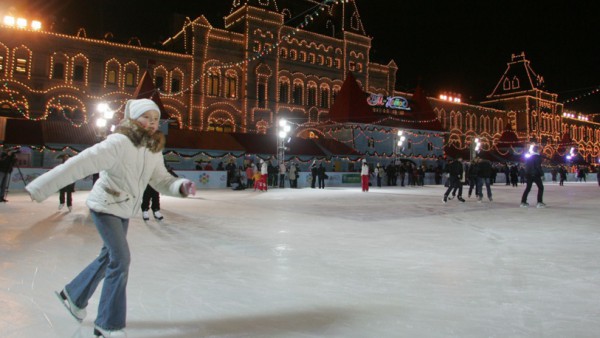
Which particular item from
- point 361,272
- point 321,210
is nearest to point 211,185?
point 321,210

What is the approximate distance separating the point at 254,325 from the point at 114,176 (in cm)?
122

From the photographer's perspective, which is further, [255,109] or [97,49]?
[255,109]

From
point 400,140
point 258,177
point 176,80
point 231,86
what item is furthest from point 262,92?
point 258,177

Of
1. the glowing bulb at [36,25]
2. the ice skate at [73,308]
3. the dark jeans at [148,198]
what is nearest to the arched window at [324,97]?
the glowing bulb at [36,25]

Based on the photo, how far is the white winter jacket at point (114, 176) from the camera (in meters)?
2.34

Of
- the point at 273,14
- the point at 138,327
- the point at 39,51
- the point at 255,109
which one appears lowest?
the point at 138,327

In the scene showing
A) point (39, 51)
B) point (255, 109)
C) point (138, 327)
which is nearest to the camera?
point (138, 327)

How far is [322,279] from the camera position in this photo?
13.1 ft

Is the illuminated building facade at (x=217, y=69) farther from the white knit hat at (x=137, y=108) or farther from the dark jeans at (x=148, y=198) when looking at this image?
the white knit hat at (x=137, y=108)

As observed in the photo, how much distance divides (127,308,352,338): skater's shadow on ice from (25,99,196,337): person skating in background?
28 cm

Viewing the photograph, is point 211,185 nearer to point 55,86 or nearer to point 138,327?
point 55,86

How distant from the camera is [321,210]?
1055 centimetres

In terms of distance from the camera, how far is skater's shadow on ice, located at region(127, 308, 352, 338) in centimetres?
265

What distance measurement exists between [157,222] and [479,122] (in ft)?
163
